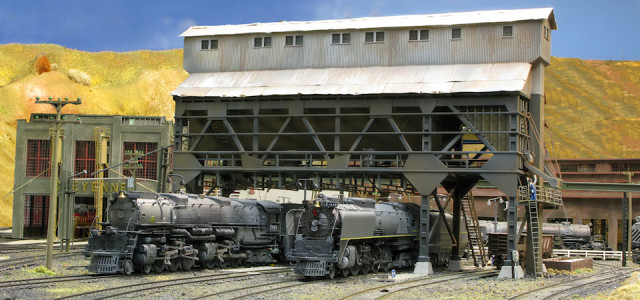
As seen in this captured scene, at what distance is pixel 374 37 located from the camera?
38750 millimetres

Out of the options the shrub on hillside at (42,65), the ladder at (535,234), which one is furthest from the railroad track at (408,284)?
the shrub on hillside at (42,65)

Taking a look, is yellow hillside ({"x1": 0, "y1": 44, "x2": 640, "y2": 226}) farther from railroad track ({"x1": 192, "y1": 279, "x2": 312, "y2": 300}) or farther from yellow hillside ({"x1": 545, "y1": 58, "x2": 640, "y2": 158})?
railroad track ({"x1": 192, "y1": 279, "x2": 312, "y2": 300})

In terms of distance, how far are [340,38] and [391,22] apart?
2947 mm

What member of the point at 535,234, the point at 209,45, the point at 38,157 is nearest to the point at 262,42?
the point at 209,45

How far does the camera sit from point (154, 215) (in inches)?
1205

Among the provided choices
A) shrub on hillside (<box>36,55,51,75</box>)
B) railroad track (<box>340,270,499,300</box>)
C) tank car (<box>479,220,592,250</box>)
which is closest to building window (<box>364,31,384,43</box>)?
railroad track (<box>340,270,499,300</box>)

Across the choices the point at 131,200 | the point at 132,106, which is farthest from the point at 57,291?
the point at 132,106

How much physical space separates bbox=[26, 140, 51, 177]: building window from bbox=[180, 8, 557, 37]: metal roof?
21683mm

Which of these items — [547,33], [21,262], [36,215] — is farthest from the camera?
[36,215]

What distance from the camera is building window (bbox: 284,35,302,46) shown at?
40.1 metres

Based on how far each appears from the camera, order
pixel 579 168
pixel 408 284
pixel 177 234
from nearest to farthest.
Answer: pixel 408 284 < pixel 177 234 < pixel 579 168

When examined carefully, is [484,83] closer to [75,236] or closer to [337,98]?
[337,98]

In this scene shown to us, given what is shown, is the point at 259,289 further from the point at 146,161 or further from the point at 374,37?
the point at 146,161

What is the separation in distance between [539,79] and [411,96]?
680 cm
